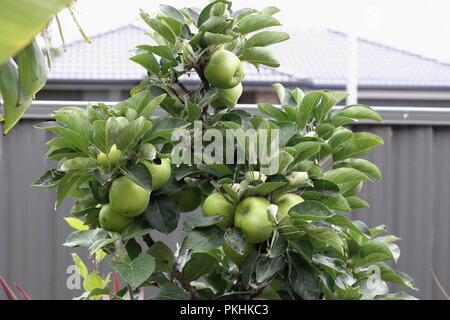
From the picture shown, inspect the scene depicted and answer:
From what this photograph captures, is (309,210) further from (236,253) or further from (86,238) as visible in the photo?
(86,238)

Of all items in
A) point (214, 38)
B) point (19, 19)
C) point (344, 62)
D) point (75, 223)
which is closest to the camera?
point (19, 19)

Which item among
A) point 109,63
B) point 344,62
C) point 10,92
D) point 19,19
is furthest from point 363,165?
point 344,62

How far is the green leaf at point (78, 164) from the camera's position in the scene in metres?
1.24

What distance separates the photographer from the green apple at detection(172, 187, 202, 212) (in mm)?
1412

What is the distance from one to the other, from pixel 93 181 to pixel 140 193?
0.52ft

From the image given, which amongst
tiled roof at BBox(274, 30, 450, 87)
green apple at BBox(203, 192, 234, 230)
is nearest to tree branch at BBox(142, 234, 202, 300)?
green apple at BBox(203, 192, 234, 230)

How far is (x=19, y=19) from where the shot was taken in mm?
516

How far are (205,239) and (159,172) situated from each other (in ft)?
0.58

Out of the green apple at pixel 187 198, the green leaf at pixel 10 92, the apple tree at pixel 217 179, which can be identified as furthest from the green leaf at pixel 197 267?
the green leaf at pixel 10 92

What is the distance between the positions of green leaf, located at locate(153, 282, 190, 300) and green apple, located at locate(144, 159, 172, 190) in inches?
9.0

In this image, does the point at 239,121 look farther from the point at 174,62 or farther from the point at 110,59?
the point at 110,59

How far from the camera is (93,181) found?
1348 millimetres

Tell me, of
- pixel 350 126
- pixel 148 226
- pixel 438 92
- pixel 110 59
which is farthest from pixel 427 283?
pixel 110 59

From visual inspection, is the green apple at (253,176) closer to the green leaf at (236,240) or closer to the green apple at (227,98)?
the green leaf at (236,240)
